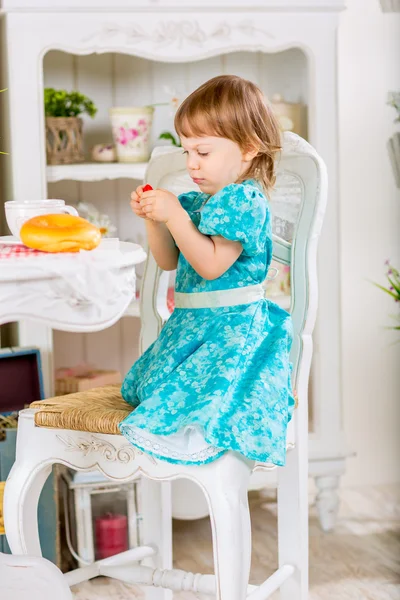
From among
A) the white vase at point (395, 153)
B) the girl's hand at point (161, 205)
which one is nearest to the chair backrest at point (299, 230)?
the girl's hand at point (161, 205)

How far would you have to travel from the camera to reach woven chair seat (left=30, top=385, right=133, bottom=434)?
5.08ft

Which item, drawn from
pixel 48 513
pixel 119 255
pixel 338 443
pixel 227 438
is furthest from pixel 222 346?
pixel 338 443

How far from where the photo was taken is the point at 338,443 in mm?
2475

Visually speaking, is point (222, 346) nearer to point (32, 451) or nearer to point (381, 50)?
point (32, 451)

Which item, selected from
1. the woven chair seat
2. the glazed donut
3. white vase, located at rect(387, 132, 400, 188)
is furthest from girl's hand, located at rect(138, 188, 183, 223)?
white vase, located at rect(387, 132, 400, 188)

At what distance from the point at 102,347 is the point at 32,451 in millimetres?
1194

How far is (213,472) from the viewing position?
1.42m

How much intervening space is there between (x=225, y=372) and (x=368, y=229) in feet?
5.18

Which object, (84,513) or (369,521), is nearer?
(84,513)

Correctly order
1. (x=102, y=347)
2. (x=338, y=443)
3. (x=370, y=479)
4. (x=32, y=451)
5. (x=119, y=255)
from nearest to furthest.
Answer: (x=119, y=255)
(x=32, y=451)
(x=338, y=443)
(x=102, y=347)
(x=370, y=479)

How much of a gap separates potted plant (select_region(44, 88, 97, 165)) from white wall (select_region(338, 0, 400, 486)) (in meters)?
0.85

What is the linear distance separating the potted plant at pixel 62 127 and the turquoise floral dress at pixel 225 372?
3.22ft

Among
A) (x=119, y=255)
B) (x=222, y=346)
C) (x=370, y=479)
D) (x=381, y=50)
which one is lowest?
(x=370, y=479)

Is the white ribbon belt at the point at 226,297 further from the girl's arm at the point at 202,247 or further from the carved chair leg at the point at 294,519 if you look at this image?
the carved chair leg at the point at 294,519
